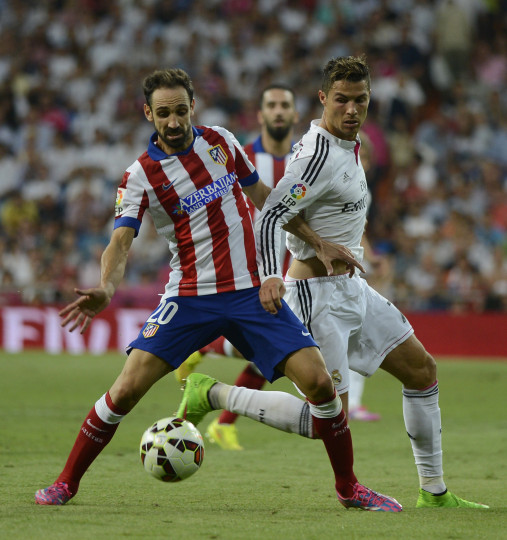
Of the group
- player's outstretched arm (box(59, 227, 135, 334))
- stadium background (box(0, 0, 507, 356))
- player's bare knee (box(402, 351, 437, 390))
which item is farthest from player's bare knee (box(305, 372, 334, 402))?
stadium background (box(0, 0, 507, 356))

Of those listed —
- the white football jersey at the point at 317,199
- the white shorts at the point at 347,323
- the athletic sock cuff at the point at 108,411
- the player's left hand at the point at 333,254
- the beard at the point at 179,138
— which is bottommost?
the athletic sock cuff at the point at 108,411

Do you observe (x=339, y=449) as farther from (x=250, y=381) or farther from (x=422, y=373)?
(x=250, y=381)

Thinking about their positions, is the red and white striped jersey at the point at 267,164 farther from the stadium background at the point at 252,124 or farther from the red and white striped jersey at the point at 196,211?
the stadium background at the point at 252,124

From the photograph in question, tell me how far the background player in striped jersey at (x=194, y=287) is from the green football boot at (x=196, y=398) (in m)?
0.57

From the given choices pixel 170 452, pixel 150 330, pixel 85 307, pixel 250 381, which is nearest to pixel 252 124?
pixel 250 381

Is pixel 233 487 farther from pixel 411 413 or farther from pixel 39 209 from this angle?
pixel 39 209

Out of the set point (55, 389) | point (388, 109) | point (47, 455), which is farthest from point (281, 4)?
point (47, 455)

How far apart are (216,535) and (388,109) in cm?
1511

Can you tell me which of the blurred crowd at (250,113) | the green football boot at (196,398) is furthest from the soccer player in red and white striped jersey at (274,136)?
the blurred crowd at (250,113)

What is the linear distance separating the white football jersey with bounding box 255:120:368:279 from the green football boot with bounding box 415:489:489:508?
4.47ft

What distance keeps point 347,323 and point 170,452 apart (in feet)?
3.90

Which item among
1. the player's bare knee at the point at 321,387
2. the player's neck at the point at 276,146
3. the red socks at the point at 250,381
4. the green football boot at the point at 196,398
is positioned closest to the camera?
the player's bare knee at the point at 321,387

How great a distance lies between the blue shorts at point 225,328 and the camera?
518cm

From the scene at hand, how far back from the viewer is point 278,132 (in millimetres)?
8836
